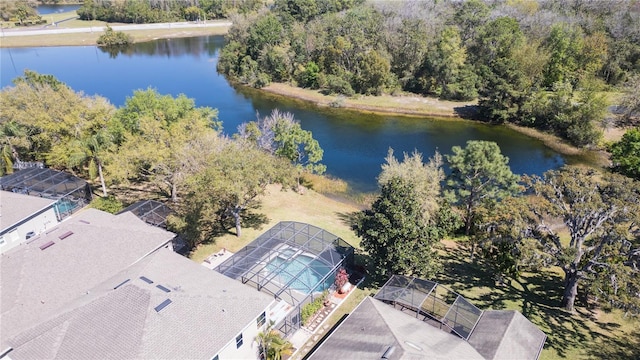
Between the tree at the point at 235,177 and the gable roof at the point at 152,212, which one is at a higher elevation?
the tree at the point at 235,177

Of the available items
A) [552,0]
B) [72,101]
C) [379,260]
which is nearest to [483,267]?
[379,260]

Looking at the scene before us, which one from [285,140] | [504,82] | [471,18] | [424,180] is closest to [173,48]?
[471,18]

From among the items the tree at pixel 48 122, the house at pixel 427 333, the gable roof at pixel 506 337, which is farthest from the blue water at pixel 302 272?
the tree at pixel 48 122

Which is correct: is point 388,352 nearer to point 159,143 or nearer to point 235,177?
point 235,177

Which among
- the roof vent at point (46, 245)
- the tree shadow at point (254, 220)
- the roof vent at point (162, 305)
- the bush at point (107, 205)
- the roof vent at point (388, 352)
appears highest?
the roof vent at point (388, 352)

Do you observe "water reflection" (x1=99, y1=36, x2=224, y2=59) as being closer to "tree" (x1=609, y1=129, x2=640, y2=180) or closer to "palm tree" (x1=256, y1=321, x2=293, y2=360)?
"tree" (x1=609, y1=129, x2=640, y2=180)

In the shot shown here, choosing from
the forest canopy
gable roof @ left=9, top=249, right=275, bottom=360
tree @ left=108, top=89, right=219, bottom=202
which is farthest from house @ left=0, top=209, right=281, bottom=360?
the forest canopy

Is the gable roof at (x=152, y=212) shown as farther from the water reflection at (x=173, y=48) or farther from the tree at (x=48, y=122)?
the water reflection at (x=173, y=48)

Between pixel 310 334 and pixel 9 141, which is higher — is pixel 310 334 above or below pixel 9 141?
below
